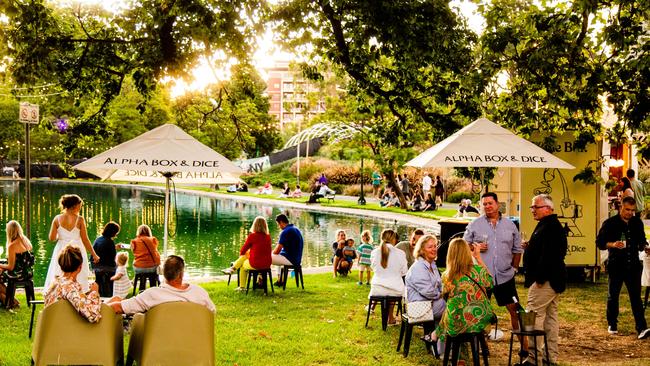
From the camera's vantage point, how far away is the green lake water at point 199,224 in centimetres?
1856

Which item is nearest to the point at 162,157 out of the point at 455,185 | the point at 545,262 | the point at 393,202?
the point at 545,262

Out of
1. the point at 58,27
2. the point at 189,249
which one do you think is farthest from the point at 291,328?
the point at 189,249

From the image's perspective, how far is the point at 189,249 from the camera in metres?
20.1

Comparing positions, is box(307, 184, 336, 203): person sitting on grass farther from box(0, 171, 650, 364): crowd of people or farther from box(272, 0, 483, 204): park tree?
box(0, 171, 650, 364): crowd of people

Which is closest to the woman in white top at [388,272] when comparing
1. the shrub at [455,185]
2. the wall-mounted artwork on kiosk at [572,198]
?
the wall-mounted artwork on kiosk at [572,198]

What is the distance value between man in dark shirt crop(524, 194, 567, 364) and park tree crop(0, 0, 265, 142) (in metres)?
6.60

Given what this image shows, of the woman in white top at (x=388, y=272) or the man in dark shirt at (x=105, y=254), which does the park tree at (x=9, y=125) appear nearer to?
the man in dark shirt at (x=105, y=254)

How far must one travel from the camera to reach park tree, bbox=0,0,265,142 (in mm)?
12289

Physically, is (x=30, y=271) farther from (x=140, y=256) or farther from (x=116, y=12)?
(x=116, y=12)

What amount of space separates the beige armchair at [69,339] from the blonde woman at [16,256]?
4.58 meters

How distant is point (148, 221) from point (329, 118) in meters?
9.88

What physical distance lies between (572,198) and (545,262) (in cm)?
628

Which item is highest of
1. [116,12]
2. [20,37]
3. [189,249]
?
[116,12]

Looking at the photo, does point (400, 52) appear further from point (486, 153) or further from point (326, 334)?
point (326, 334)
